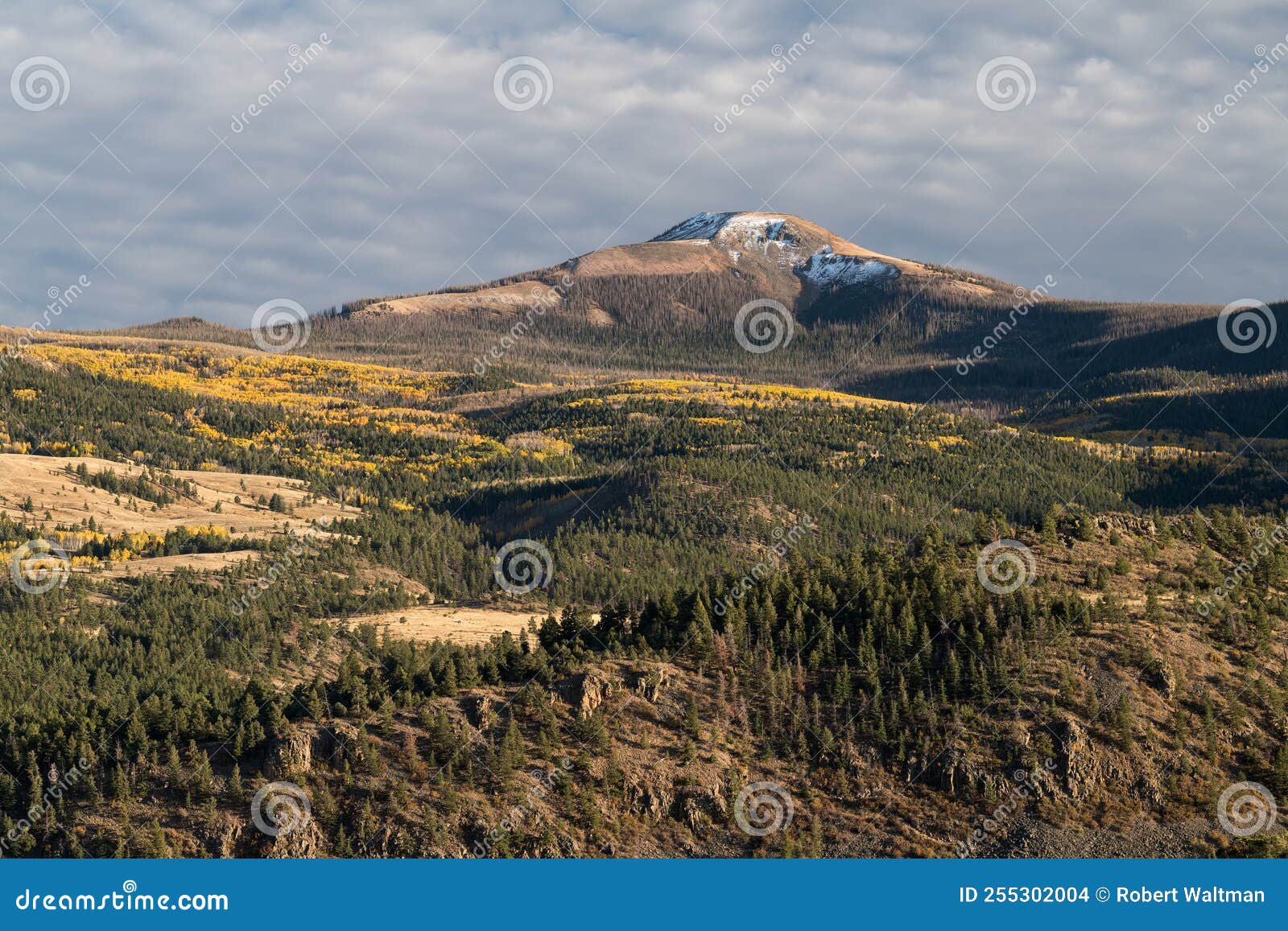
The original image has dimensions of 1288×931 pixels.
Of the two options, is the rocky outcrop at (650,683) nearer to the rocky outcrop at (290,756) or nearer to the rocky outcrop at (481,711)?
the rocky outcrop at (481,711)

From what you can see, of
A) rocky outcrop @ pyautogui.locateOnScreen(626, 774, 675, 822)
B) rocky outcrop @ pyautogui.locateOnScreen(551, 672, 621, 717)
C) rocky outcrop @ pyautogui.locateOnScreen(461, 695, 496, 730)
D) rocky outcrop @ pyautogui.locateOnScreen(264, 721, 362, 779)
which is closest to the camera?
rocky outcrop @ pyautogui.locateOnScreen(626, 774, 675, 822)

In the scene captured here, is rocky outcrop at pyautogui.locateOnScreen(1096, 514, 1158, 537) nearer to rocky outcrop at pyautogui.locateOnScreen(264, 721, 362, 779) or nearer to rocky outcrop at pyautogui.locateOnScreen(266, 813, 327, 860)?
rocky outcrop at pyautogui.locateOnScreen(264, 721, 362, 779)

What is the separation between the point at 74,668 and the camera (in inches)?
7269

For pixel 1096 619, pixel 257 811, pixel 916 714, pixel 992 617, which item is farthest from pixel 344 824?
pixel 1096 619

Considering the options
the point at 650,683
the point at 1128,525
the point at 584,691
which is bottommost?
the point at 584,691

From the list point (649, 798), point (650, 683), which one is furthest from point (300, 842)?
point (650, 683)

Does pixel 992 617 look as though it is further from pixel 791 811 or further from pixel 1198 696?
pixel 791 811

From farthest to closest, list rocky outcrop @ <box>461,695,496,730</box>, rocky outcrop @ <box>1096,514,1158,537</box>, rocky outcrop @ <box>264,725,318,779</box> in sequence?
rocky outcrop @ <box>1096,514,1158,537</box>, rocky outcrop @ <box>461,695,496,730</box>, rocky outcrop @ <box>264,725,318,779</box>

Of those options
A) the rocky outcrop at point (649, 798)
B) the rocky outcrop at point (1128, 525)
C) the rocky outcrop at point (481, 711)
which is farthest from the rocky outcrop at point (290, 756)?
the rocky outcrop at point (1128, 525)

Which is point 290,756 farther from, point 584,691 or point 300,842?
point 584,691

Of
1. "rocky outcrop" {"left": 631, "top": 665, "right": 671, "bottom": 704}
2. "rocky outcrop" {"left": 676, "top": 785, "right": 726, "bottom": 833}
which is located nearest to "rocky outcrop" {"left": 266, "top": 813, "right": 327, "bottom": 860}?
"rocky outcrop" {"left": 676, "top": 785, "right": 726, "bottom": 833}

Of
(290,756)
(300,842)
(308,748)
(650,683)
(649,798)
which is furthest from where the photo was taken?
(650,683)

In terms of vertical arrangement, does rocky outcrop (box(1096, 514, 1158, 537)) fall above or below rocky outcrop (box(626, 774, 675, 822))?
above

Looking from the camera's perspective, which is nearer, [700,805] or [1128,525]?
[700,805]
